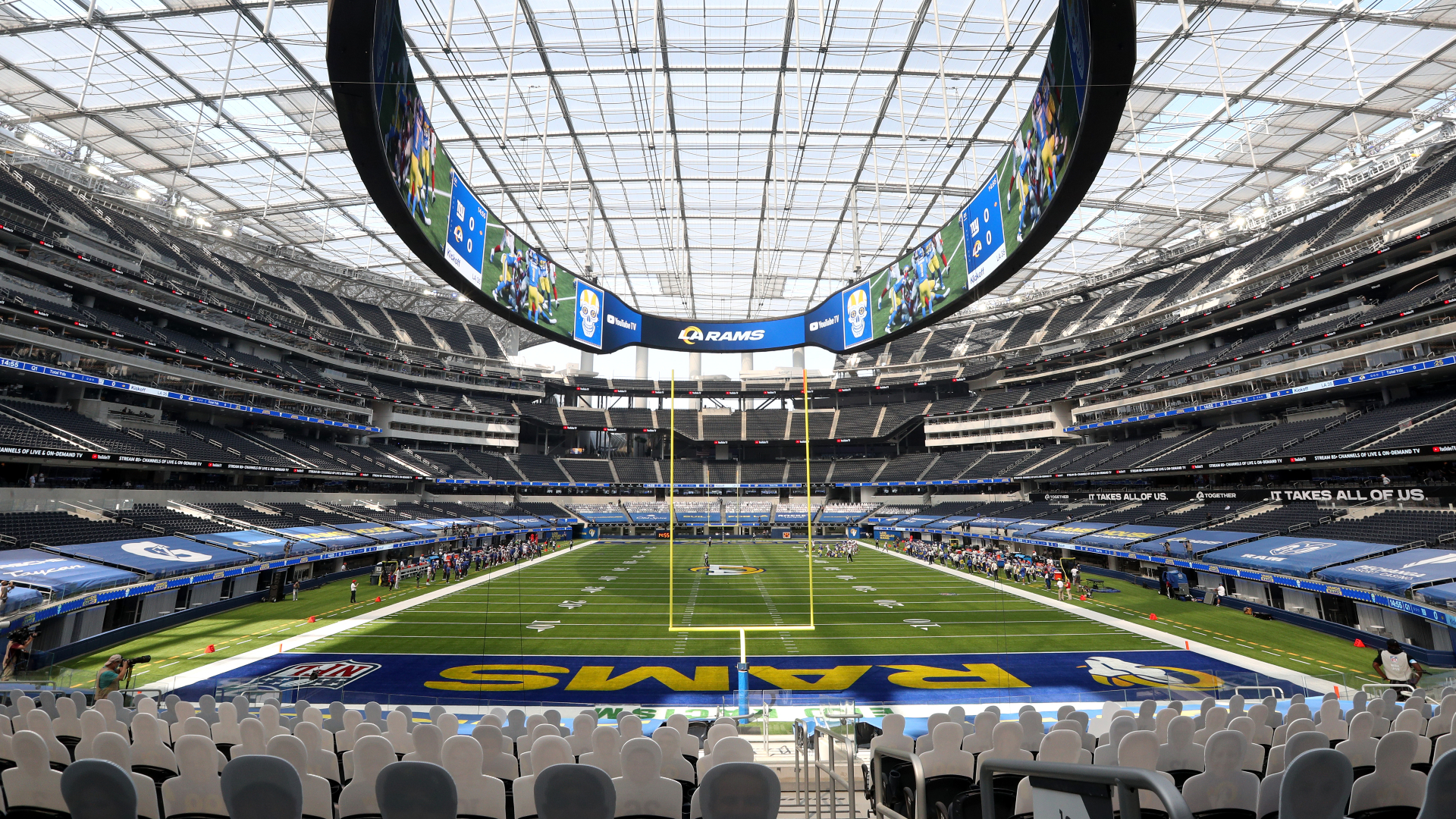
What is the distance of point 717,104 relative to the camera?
21.2 m

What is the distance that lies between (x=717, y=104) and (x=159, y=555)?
22671mm

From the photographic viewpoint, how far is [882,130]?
2264cm

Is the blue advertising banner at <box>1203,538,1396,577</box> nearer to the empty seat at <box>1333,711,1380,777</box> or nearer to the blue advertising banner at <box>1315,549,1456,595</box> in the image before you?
the blue advertising banner at <box>1315,549,1456,595</box>

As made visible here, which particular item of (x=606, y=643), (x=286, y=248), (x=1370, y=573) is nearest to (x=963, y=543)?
(x=1370, y=573)

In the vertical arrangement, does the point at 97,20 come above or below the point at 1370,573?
above

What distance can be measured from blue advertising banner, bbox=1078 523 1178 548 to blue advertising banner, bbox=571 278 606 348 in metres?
26.0

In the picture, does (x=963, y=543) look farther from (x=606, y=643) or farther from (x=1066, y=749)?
(x=1066, y=749)

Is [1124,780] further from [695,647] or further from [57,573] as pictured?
[57,573]

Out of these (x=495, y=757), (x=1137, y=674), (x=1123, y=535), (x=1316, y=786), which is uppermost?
(x=1316, y=786)

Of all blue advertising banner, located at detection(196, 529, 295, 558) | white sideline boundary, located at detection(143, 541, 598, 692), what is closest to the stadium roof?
white sideline boundary, located at detection(143, 541, 598, 692)

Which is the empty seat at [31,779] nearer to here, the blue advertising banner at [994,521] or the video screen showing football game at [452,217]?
the video screen showing football game at [452,217]

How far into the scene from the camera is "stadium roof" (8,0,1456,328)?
1747 centimetres

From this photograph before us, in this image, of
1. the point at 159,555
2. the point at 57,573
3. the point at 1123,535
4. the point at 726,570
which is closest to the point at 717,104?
the point at 726,570

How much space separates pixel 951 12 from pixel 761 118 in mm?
7177
